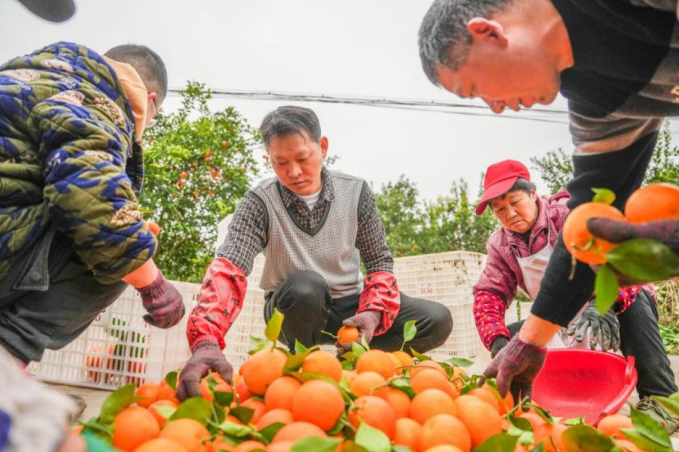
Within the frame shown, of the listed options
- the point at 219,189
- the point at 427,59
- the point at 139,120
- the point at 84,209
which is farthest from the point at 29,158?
the point at 219,189

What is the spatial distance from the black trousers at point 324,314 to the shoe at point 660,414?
76 cm

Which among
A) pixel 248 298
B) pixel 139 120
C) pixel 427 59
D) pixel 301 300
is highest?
pixel 427 59

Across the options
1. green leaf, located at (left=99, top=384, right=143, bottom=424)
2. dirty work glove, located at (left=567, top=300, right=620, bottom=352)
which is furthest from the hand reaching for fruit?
dirty work glove, located at (left=567, top=300, right=620, bottom=352)

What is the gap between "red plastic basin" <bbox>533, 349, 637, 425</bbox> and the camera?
1.63m

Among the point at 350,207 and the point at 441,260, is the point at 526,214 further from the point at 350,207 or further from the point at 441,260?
the point at 441,260

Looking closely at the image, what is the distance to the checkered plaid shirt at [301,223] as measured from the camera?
180 centimetres

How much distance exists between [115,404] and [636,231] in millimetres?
854

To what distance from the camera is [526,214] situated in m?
2.08

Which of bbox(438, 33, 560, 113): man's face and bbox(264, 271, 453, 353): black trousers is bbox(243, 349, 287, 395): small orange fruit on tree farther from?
bbox(264, 271, 453, 353): black trousers

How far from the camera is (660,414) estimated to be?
176 cm

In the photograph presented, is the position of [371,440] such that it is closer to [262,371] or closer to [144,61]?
[262,371]

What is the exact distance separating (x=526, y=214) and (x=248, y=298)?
1.40 m

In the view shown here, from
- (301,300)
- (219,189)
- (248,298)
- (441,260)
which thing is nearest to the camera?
(301,300)

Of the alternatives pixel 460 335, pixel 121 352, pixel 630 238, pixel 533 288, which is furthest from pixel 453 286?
pixel 630 238
